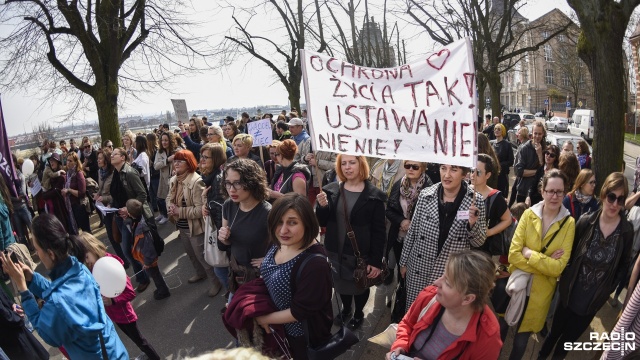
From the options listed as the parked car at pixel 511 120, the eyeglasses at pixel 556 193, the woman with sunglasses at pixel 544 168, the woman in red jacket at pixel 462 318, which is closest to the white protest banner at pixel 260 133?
the woman with sunglasses at pixel 544 168

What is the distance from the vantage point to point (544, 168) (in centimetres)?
616

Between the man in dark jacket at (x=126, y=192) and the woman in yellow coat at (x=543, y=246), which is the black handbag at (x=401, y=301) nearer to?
the woman in yellow coat at (x=543, y=246)

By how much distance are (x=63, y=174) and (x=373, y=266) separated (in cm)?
581

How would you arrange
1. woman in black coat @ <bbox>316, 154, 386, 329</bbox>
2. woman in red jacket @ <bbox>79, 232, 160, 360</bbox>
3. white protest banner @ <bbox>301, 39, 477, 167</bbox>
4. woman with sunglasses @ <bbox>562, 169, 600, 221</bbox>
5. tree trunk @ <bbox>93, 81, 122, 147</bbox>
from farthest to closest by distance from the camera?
1. tree trunk @ <bbox>93, 81, 122, 147</bbox>
2. woman with sunglasses @ <bbox>562, 169, 600, 221</bbox>
3. woman in black coat @ <bbox>316, 154, 386, 329</bbox>
4. woman in red jacket @ <bbox>79, 232, 160, 360</bbox>
5. white protest banner @ <bbox>301, 39, 477, 167</bbox>

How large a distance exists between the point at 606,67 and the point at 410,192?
3.71 metres

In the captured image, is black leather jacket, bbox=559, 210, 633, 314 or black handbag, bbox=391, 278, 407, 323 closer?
black leather jacket, bbox=559, 210, 633, 314

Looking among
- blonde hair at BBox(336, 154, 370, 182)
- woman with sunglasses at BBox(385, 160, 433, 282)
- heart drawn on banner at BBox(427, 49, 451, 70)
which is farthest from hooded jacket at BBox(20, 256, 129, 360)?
heart drawn on banner at BBox(427, 49, 451, 70)

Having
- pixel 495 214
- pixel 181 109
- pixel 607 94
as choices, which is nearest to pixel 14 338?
pixel 495 214

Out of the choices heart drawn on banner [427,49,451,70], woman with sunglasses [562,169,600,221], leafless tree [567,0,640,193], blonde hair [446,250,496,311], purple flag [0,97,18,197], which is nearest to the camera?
blonde hair [446,250,496,311]

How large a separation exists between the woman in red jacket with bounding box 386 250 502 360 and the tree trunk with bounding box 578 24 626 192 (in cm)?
469

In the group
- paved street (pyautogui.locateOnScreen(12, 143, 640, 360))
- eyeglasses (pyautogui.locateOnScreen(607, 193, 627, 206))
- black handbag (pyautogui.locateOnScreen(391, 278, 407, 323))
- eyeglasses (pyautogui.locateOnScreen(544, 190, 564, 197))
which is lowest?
paved street (pyautogui.locateOnScreen(12, 143, 640, 360))

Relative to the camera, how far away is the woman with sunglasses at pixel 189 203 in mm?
4433

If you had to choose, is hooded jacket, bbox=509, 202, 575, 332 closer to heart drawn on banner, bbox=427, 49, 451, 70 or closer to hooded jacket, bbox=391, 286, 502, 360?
hooded jacket, bbox=391, 286, 502, 360

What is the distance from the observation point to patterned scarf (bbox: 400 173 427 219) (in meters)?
3.85
